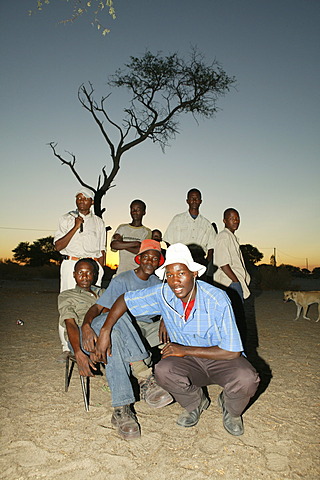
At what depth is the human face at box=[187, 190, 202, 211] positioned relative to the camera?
587 cm

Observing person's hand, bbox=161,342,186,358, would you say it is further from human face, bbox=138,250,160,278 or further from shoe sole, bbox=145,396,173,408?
human face, bbox=138,250,160,278

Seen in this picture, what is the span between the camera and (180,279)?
3082 millimetres

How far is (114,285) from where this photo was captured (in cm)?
392

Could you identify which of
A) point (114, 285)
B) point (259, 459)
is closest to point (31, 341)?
point (114, 285)

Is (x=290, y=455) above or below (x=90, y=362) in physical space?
below

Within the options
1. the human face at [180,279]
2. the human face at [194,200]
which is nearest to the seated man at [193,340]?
the human face at [180,279]

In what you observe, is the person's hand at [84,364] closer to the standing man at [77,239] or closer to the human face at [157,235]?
the standing man at [77,239]

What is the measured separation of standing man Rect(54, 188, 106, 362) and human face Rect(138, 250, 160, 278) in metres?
1.07

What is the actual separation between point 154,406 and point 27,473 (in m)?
1.18

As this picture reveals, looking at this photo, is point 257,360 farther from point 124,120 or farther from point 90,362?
point 124,120

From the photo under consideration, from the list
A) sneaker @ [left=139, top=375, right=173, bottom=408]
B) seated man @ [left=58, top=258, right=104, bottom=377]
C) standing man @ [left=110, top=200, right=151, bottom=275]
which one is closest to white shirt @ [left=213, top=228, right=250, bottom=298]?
standing man @ [left=110, top=200, right=151, bottom=275]

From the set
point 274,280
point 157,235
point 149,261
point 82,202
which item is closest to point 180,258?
point 149,261

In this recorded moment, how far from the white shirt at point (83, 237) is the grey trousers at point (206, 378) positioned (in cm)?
210

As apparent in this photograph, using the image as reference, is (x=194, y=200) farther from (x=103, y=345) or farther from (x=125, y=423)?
(x=125, y=423)
